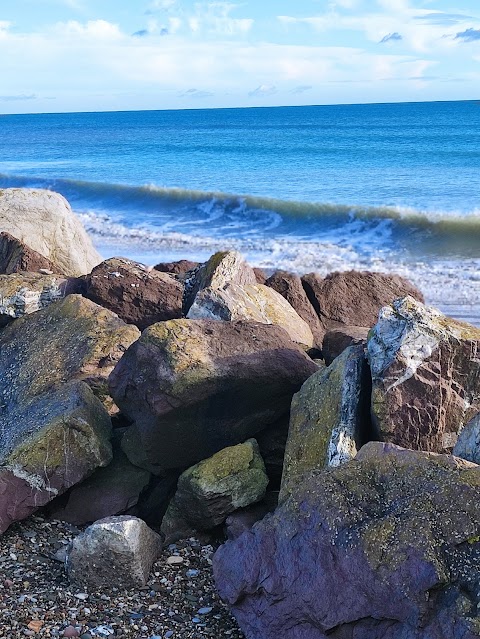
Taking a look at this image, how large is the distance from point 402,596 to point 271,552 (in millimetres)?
778

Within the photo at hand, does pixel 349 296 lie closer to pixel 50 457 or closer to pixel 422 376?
pixel 422 376

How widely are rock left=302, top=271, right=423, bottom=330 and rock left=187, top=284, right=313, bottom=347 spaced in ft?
2.66

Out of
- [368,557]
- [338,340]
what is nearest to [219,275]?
[338,340]

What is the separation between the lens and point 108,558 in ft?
15.3

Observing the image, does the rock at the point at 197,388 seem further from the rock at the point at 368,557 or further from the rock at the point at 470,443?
the rock at the point at 470,443

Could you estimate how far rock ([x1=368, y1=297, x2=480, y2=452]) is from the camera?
479 cm

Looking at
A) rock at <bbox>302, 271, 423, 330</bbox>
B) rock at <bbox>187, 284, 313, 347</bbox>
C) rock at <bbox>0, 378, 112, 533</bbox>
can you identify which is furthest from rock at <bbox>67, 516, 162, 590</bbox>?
rock at <bbox>302, 271, 423, 330</bbox>

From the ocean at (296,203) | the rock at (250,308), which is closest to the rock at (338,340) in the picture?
the rock at (250,308)

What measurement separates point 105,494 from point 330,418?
67.4 inches

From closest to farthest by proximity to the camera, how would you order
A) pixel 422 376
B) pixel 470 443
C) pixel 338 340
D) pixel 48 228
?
pixel 470 443 → pixel 422 376 → pixel 338 340 → pixel 48 228

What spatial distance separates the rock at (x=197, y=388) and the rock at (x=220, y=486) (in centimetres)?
27

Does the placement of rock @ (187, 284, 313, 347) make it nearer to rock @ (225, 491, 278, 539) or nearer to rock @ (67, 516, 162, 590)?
rock @ (225, 491, 278, 539)

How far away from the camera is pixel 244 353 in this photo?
5.50 metres

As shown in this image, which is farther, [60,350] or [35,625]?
[60,350]
